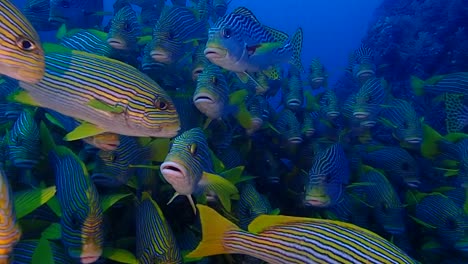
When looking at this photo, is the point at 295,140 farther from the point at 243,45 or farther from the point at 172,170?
the point at 172,170

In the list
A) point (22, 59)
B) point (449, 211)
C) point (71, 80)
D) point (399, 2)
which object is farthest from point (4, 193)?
point (399, 2)

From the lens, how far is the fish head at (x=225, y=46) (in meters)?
3.77

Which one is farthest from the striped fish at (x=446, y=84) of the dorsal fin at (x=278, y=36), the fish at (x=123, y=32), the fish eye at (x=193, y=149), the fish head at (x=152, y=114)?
the fish head at (x=152, y=114)

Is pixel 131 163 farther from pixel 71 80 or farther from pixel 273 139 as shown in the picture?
pixel 273 139

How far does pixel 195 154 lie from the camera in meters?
2.92

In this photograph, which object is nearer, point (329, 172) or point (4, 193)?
point (4, 193)

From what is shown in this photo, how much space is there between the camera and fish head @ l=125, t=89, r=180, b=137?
2787mm

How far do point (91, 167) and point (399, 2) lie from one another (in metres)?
15.8

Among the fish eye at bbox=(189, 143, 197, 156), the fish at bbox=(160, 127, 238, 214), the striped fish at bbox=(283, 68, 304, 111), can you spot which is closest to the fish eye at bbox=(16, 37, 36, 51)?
the fish at bbox=(160, 127, 238, 214)

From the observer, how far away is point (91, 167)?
141 inches

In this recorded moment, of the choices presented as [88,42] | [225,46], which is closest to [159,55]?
[88,42]

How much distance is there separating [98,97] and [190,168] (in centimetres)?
88

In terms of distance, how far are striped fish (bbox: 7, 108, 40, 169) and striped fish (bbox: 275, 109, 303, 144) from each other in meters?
3.35

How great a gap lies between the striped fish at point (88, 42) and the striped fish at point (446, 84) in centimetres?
523
